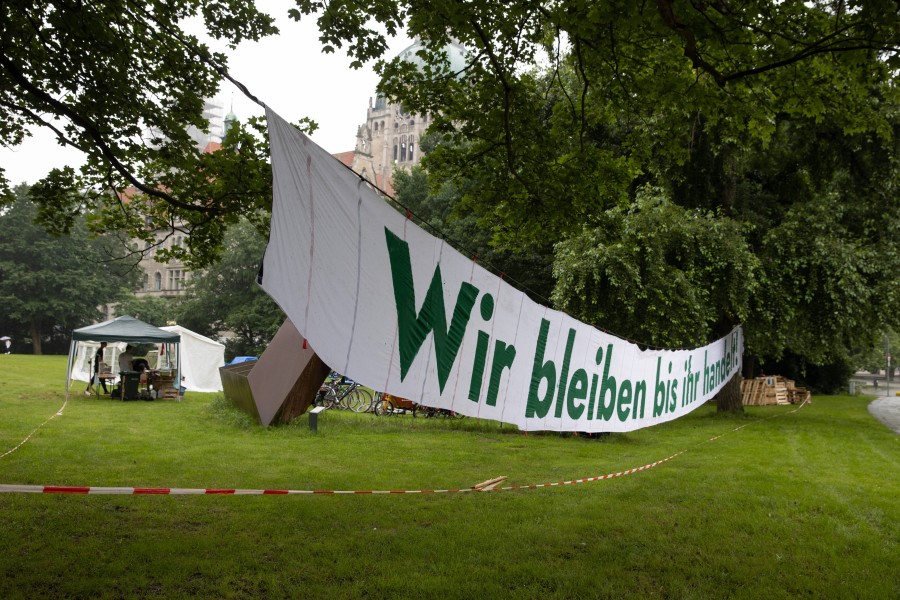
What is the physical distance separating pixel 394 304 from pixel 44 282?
71.7 meters

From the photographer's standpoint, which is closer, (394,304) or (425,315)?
(394,304)

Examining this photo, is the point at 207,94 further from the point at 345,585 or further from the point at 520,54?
the point at 345,585

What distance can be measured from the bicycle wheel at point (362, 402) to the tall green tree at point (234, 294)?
1443 inches

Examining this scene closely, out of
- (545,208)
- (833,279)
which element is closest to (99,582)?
(545,208)

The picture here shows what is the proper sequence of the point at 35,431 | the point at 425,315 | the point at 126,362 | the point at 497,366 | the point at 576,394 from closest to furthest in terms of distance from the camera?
the point at 425,315 → the point at 497,366 → the point at 576,394 → the point at 35,431 → the point at 126,362

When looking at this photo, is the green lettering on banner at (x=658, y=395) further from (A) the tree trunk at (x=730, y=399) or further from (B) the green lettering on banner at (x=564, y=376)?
(A) the tree trunk at (x=730, y=399)

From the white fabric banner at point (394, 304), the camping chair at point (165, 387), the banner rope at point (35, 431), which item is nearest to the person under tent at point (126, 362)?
the camping chair at point (165, 387)

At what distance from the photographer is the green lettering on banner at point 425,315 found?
5.30m

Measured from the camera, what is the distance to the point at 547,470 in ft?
36.7

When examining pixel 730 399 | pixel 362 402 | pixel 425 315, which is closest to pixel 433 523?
pixel 425 315

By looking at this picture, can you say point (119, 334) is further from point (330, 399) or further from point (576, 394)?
point (576, 394)

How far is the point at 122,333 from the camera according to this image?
79.5 feet

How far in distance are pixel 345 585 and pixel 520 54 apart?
8.14 m

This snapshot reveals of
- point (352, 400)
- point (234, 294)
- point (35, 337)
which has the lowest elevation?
point (35, 337)
